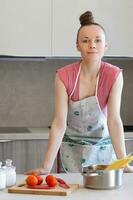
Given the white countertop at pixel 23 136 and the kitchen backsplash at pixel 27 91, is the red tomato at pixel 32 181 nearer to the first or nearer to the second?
the white countertop at pixel 23 136

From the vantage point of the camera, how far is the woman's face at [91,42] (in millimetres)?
2012

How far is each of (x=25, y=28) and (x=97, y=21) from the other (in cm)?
49

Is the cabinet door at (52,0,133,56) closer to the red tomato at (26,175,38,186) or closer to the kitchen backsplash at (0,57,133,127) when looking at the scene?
the kitchen backsplash at (0,57,133,127)

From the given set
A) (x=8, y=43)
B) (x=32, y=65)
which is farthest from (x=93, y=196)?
(x=32, y=65)

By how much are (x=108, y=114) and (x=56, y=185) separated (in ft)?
1.91

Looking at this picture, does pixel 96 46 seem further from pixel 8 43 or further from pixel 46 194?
pixel 8 43

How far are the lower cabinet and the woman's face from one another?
1.04 m

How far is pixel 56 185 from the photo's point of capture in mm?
1623

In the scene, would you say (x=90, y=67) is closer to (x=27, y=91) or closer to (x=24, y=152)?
(x=24, y=152)

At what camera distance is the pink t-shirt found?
2.13 meters

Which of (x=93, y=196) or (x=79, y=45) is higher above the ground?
(x=79, y=45)

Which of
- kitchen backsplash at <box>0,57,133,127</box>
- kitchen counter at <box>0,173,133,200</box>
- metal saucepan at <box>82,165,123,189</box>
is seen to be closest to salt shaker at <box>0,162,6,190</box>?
kitchen counter at <box>0,173,133,200</box>

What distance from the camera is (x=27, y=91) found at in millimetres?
3426

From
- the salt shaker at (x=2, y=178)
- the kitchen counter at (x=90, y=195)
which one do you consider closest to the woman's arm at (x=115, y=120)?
the kitchen counter at (x=90, y=195)
